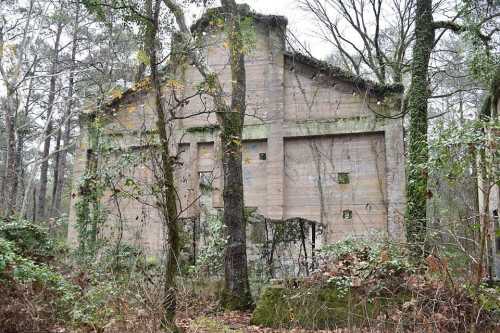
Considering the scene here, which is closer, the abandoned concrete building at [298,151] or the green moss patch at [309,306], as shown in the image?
the green moss patch at [309,306]

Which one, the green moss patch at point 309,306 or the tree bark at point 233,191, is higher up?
the tree bark at point 233,191

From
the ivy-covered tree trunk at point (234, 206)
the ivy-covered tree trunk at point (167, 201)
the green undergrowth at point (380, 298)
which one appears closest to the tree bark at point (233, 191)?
the ivy-covered tree trunk at point (234, 206)

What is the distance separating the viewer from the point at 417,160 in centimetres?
1059

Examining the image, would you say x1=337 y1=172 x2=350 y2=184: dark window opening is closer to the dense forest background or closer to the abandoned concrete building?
the abandoned concrete building

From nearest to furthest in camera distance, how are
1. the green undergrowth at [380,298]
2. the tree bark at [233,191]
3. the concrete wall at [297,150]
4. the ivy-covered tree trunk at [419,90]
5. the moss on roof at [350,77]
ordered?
1. the green undergrowth at [380,298]
2. the tree bark at [233,191]
3. the ivy-covered tree trunk at [419,90]
4. the concrete wall at [297,150]
5. the moss on roof at [350,77]

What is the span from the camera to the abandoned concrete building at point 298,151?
1468 cm

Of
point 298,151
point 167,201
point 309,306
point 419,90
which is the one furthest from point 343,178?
point 167,201

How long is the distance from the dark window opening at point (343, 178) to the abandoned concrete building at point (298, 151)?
3 cm

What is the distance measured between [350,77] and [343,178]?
333 cm

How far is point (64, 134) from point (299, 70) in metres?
19.2

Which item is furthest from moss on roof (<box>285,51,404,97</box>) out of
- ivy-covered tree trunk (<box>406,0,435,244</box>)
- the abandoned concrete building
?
ivy-covered tree trunk (<box>406,0,435,244</box>)

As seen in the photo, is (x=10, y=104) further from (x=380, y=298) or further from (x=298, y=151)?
(x=380, y=298)

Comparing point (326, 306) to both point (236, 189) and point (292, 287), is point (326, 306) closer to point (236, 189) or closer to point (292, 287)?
point (292, 287)

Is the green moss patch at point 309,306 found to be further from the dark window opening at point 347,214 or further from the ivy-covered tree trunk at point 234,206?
the dark window opening at point 347,214
